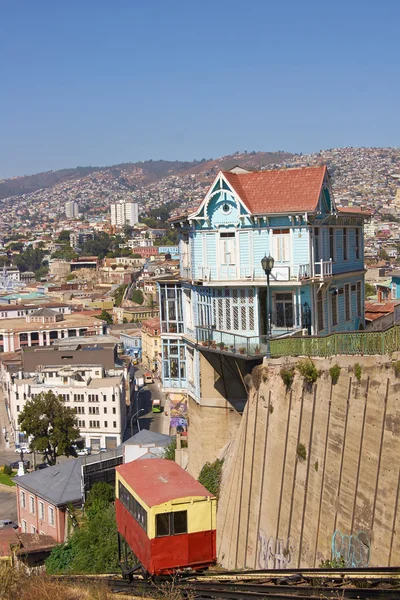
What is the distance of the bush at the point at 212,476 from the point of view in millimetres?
22547

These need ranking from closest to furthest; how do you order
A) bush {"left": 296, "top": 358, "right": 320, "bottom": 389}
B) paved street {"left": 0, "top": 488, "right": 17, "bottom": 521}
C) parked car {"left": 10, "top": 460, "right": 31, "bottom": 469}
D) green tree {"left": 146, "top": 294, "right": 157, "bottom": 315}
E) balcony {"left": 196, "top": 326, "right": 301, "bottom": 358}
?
bush {"left": 296, "top": 358, "right": 320, "bottom": 389} < balcony {"left": 196, "top": 326, "right": 301, "bottom": 358} < paved street {"left": 0, "top": 488, "right": 17, "bottom": 521} < parked car {"left": 10, "top": 460, "right": 31, "bottom": 469} < green tree {"left": 146, "top": 294, "right": 157, "bottom": 315}

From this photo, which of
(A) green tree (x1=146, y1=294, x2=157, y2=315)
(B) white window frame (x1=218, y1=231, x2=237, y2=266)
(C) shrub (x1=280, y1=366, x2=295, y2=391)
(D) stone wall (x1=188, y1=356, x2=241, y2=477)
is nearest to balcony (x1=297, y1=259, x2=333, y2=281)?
(B) white window frame (x1=218, y1=231, x2=237, y2=266)

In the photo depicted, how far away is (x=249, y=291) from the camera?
861 inches

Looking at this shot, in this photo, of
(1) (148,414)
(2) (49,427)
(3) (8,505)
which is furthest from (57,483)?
(1) (148,414)

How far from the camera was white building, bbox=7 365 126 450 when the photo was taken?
63.5 m

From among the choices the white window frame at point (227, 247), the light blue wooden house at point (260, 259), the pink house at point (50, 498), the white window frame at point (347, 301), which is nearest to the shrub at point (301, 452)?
the light blue wooden house at point (260, 259)

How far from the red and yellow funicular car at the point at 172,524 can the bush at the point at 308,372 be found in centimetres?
329

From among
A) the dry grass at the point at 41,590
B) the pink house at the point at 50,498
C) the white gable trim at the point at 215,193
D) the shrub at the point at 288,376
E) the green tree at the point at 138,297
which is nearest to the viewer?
the dry grass at the point at 41,590

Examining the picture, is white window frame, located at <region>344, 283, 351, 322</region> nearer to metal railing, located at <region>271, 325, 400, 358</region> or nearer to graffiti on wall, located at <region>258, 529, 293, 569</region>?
metal railing, located at <region>271, 325, 400, 358</region>

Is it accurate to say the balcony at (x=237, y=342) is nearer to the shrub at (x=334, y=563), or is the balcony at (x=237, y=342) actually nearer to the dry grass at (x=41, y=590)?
the shrub at (x=334, y=563)

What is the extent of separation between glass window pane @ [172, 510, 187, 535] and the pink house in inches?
860

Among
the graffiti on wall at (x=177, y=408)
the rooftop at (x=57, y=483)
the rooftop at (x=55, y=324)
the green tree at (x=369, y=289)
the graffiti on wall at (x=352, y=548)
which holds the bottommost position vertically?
the graffiti on wall at (x=177, y=408)

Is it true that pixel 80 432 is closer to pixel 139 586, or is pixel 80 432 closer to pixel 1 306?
pixel 139 586

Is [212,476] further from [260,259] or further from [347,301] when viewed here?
[347,301]
